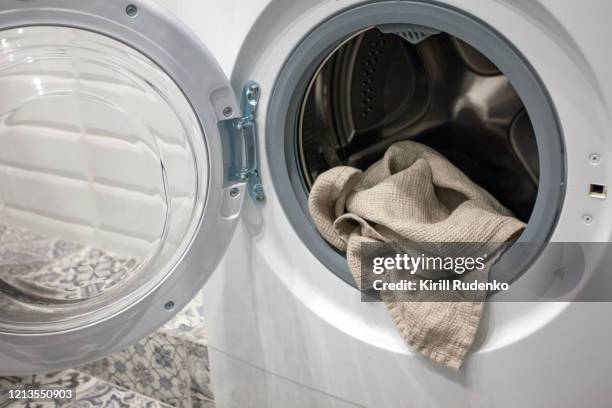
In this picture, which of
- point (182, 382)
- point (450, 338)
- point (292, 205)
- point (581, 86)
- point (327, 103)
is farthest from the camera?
point (182, 382)

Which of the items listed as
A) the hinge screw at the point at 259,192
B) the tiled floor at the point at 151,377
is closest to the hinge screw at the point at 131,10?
the hinge screw at the point at 259,192

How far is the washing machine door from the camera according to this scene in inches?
25.7

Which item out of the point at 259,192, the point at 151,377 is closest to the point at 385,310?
the point at 259,192

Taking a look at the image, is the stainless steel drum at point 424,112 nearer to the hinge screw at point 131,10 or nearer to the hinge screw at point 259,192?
the hinge screw at point 259,192

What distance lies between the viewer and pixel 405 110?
0.95m

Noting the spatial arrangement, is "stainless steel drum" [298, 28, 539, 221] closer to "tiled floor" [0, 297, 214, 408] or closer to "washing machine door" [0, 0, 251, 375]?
"washing machine door" [0, 0, 251, 375]

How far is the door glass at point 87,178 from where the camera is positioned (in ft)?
2.21

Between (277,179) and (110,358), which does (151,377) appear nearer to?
(110,358)

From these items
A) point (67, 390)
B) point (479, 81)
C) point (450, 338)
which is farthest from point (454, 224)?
point (67, 390)

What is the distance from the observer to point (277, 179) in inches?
30.2

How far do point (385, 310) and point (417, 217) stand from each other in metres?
0.13

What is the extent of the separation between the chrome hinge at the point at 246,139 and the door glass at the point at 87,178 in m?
0.05

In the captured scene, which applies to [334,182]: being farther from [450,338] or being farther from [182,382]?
[182,382]

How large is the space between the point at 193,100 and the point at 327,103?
0.98 feet
